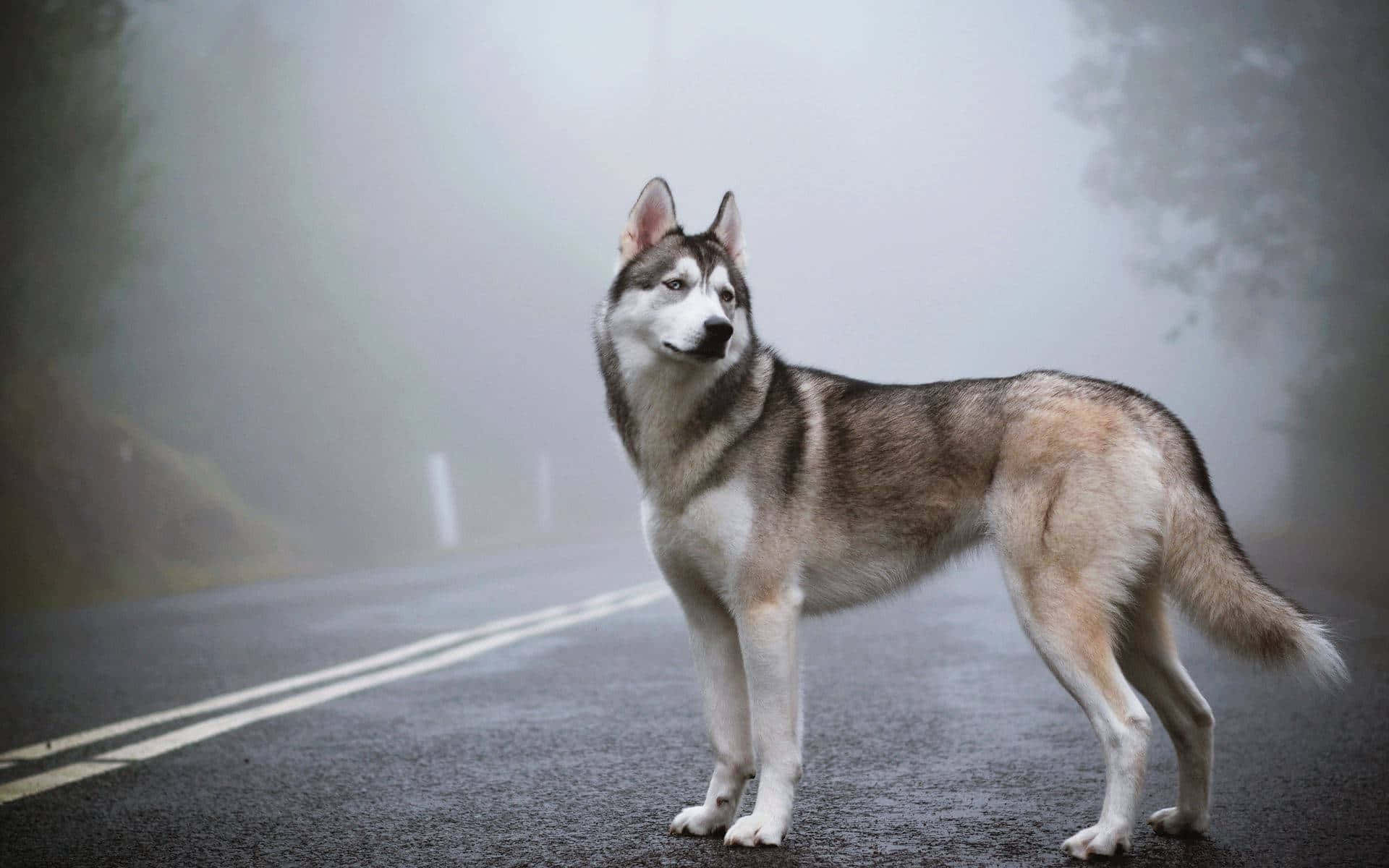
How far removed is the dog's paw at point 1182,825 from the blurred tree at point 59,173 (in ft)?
51.8

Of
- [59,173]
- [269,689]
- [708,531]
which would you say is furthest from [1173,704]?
[59,173]

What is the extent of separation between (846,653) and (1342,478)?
15439 mm

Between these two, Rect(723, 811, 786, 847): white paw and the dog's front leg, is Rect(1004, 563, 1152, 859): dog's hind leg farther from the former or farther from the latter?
Rect(723, 811, 786, 847): white paw

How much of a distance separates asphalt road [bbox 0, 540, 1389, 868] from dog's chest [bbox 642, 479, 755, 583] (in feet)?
2.58

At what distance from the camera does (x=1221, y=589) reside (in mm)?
3848

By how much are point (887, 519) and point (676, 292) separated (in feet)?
3.07

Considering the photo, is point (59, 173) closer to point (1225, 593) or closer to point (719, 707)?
point (719, 707)

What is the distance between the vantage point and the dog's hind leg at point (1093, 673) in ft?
12.3

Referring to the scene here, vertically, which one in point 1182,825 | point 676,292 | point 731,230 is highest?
point 731,230

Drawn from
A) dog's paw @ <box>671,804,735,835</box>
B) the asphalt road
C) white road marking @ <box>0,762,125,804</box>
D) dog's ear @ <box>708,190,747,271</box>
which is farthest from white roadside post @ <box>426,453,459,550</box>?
dog's paw @ <box>671,804,735,835</box>

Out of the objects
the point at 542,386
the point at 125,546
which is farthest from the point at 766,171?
the point at 125,546

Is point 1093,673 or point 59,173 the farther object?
point 59,173

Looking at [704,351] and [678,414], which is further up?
[704,351]

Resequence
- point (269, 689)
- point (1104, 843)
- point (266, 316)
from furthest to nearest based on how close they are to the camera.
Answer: point (266, 316), point (269, 689), point (1104, 843)
